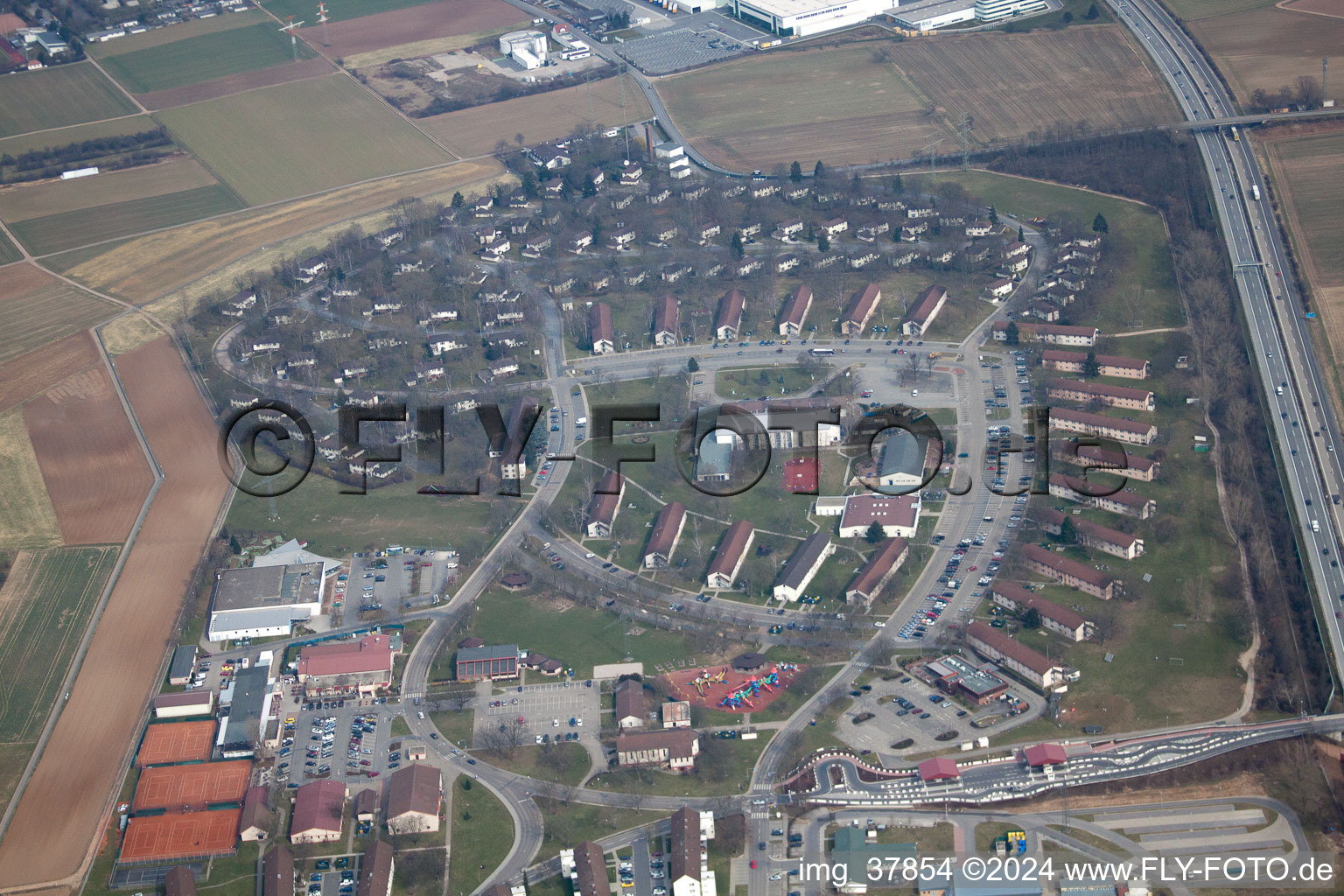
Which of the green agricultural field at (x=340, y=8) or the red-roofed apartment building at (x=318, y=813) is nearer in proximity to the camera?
the red-roofed apartment building at (x=318, y=813)

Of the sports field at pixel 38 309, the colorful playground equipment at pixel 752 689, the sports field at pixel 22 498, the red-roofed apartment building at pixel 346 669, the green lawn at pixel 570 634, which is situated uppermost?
the sports field at pixel 38 309

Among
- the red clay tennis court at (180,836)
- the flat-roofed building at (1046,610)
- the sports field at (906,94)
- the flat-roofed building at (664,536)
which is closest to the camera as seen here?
the red clay tennis court at (180,836)

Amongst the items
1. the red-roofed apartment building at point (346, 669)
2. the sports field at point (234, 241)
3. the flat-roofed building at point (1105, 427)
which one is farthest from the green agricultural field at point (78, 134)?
the flat-roofed building at point (1105, 427)

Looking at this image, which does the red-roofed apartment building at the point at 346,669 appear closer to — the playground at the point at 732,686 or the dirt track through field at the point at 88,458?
the playground at the point at 732,686

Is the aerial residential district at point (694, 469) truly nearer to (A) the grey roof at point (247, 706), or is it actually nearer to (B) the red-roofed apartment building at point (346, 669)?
(B) the red-roofed apartment building at point (346, 669)

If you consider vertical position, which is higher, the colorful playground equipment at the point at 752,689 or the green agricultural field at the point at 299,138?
the green agricultural field at the point at 299,138

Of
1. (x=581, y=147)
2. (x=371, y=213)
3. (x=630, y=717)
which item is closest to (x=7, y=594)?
(x=630, y=717)

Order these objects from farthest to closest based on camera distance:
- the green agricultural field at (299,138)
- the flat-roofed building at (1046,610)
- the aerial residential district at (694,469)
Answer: the green agricultural field at (299,138) < the flat-roofed building at (1046,610) < the aerial residential district at (694,469)
